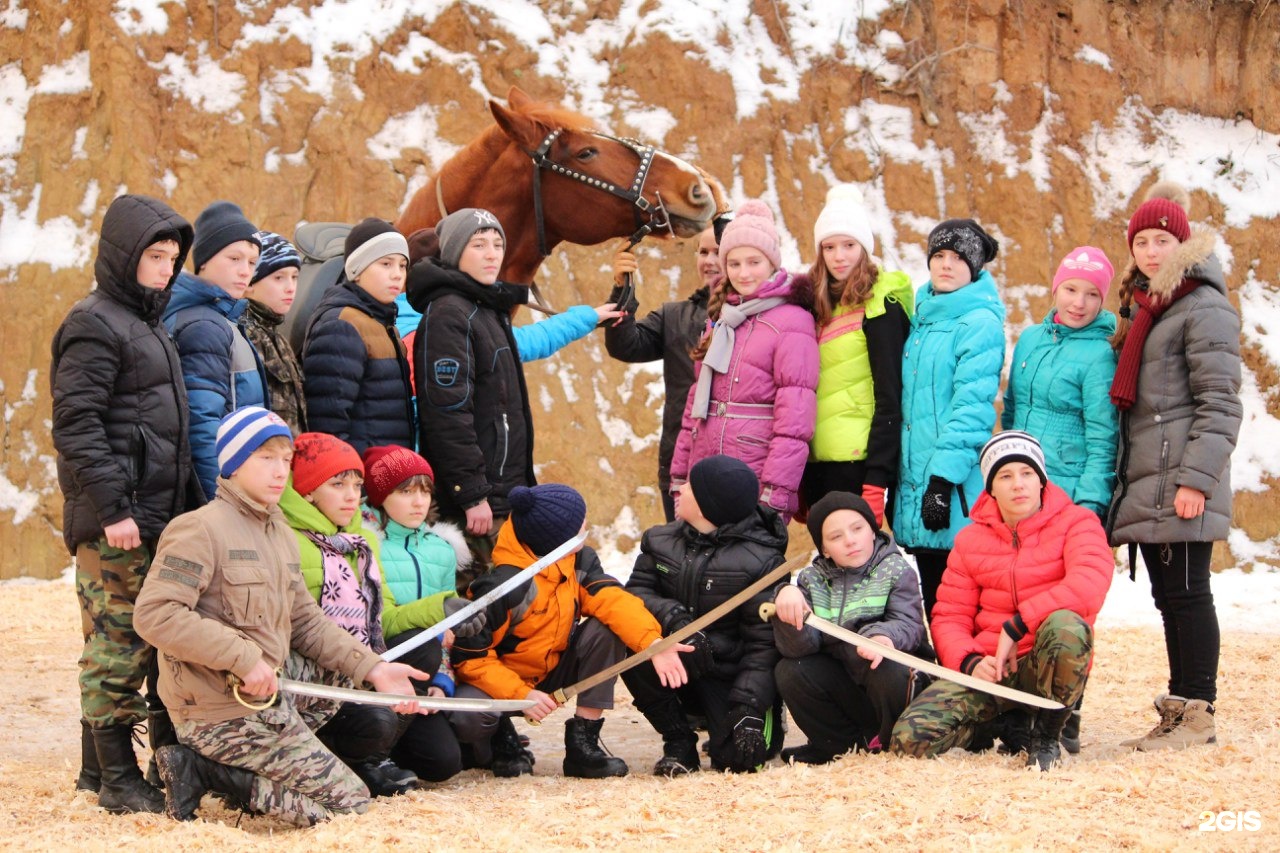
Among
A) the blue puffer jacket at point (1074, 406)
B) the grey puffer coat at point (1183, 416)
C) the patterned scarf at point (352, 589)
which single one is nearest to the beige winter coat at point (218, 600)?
the patterned scarf at point (352, 589)

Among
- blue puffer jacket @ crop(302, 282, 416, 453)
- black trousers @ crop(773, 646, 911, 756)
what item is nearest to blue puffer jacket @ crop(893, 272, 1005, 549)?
black trousers @ crop(773, 646, 911, 756)

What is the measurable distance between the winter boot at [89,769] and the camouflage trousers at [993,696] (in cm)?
282

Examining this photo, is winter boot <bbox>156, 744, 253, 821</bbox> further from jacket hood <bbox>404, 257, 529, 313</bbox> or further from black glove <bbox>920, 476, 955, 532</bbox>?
black glove <bbox>920, 476, 955, 532</bbox>

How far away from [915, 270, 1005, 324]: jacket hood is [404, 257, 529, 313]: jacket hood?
1744mm

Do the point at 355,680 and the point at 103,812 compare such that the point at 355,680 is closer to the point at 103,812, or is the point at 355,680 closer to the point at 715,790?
the point at 103,812

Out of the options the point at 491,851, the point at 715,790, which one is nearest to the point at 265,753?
the point at 491,851

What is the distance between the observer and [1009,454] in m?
4.94

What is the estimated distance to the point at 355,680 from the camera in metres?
4.50

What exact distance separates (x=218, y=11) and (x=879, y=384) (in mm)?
9391

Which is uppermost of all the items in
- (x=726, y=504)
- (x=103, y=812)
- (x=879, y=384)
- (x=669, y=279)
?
(x=669, y=279)

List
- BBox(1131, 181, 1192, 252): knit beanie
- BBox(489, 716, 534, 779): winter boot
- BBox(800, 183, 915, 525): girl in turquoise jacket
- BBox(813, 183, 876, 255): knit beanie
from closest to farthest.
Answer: BBox(489, 716, 534, 779): winter boot, BBox(1131, 181, 1192, 252): knit beanie, BBox(800, 183, 915, 525): girl in turquoise jacket, BBox(813, 183, 876, 255): knit beanie

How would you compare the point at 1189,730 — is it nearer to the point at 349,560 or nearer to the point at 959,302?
the point at 959,302

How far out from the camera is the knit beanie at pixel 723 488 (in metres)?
5.08

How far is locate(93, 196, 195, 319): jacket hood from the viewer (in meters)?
4.48
